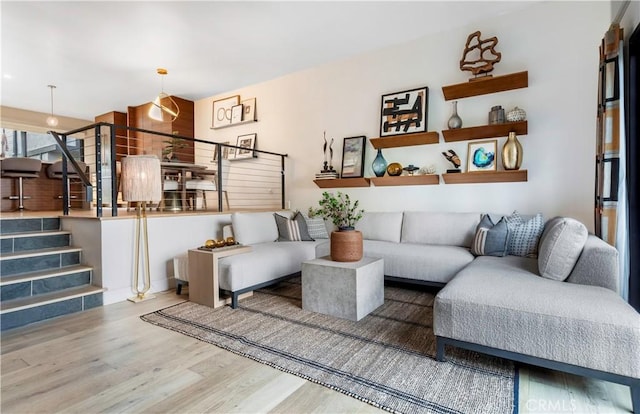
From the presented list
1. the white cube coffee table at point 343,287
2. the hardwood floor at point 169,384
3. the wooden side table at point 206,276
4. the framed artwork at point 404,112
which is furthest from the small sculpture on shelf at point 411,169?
the hardwood floor at point 169,384

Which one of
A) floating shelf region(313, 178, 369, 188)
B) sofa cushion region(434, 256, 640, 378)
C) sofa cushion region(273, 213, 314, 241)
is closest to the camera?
sofa cushion region(434, 256, 640, 378)

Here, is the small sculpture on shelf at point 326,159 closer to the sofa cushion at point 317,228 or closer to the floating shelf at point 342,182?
the floating shelf at point 342,182

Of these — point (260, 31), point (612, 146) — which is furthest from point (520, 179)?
point (260, 31)

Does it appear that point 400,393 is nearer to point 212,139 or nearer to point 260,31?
point 260,31

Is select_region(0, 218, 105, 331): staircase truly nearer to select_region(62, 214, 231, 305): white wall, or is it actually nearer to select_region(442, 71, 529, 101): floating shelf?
select_region(62, 214, 231, 305): white wall

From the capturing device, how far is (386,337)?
2.21 m

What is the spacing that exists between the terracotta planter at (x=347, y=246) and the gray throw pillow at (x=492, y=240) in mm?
1171

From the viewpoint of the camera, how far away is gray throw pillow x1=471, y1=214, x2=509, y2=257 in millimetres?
2906

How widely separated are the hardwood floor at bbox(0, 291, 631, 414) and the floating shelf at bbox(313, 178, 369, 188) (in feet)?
9.33

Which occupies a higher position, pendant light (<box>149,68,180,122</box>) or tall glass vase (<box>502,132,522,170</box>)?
pendant light (<box>149,68,180,122</box>)

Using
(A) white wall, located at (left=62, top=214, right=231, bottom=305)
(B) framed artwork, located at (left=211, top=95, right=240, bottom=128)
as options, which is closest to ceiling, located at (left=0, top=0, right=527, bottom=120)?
(B) framed artwork, located at (left=211, top=95, right=240, bottom=128)

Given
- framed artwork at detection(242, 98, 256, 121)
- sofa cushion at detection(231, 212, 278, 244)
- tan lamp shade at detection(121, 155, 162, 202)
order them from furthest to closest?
framed artwork at detection(242, 98, 256, 121)
sofa cushion at detection(231, 212, 278, 244)
tan lamp shade at detection(121, 155, 162, 202)

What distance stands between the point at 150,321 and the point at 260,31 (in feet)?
10.9

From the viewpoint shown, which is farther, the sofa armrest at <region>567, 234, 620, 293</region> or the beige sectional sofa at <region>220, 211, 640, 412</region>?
the sofa armrest at <region>567, 234, 620, 293</region>
